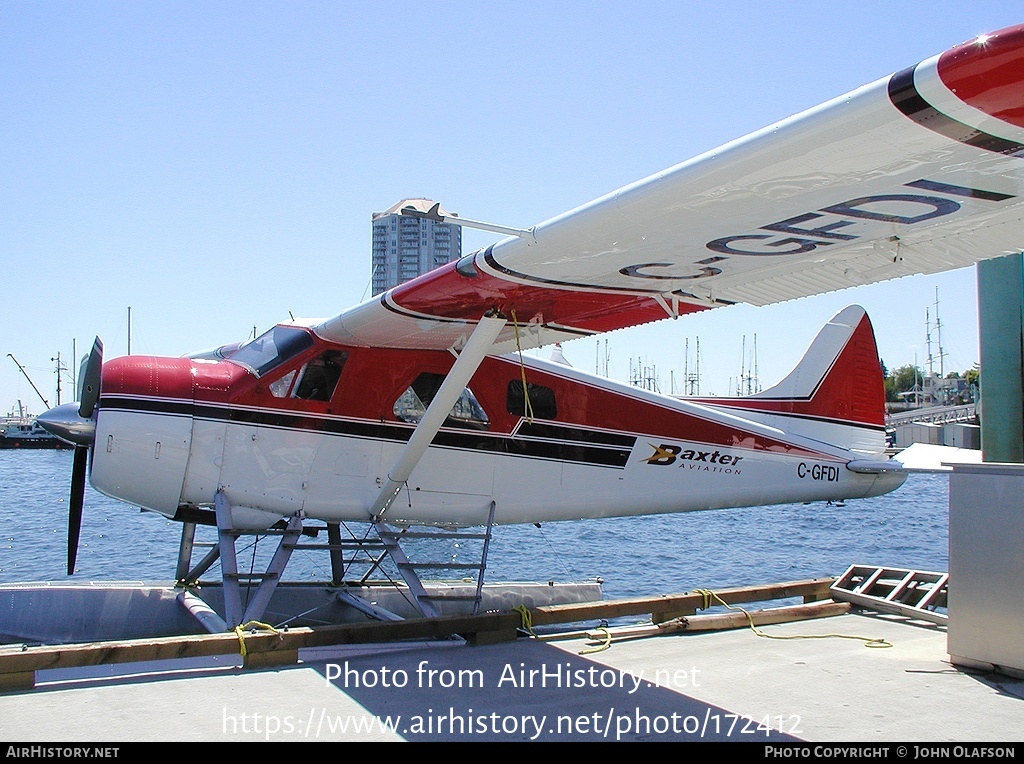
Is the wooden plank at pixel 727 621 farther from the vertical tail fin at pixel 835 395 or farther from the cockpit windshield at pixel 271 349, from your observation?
the cockpit windshield at pixel 271 349

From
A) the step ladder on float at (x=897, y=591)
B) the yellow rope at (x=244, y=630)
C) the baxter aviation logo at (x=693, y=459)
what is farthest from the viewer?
the baxter aviation logo at (x=693, y=459)

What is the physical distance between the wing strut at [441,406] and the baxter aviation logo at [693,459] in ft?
7.86

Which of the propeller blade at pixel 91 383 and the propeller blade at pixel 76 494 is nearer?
the propeller blade at pixel 91 383

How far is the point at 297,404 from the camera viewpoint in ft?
23.6

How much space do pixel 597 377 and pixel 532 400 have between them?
737 mm

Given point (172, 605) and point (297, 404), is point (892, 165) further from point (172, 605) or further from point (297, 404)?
point (172, 605)

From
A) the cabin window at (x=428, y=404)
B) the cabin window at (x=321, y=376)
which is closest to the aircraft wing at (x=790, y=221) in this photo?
the cabin window at (x=321, y=376)

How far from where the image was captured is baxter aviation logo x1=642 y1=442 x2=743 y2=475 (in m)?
8.41

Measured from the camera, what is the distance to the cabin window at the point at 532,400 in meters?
7.85

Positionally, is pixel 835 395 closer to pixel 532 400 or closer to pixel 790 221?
pixel 532 400

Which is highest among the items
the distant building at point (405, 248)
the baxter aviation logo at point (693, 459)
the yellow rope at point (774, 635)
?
the distant building at point (405, 248)

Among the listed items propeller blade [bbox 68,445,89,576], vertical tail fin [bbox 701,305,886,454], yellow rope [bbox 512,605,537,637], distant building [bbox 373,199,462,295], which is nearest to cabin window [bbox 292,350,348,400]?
distant building [bbox 373,199,462,295]

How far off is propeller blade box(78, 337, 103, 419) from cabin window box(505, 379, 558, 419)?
10.7ft
